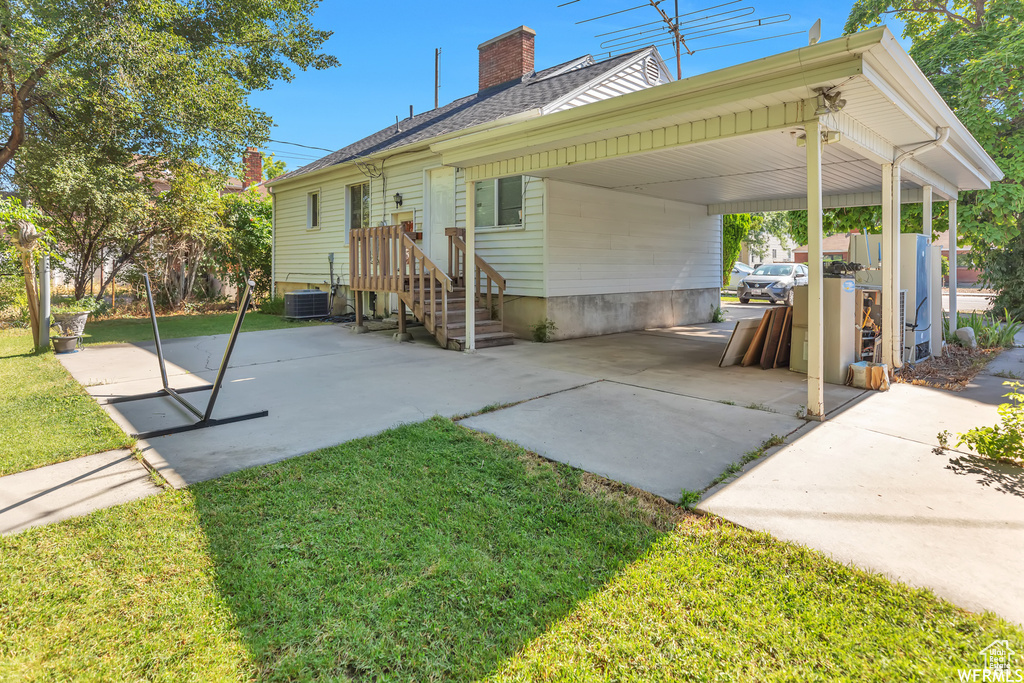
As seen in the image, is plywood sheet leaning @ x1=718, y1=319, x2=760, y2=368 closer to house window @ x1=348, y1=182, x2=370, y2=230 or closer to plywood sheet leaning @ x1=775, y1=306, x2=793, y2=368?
plywood sheet leaning @ x1=775, y1=306, x2=793, y2=368

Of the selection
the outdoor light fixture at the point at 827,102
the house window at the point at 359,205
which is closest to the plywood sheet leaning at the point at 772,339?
the outdoor light fixture at the point at 827,102

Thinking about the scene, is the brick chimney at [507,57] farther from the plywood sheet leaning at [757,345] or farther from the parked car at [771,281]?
the parked car at [771,281]

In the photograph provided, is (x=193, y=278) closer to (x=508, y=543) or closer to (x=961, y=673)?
(x=508, y=543)

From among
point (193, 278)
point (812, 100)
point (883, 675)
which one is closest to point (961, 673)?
point (883, 675)

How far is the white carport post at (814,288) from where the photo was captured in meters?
4.57

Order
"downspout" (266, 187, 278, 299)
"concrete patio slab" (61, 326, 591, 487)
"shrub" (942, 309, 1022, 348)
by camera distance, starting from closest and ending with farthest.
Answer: "concrete patio slab" (61, 326, 591, 487) → "shrub" (942, 309, 1022, 348) → "downspout" (266, 187, 278, 299)

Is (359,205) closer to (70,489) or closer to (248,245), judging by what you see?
(248,245)

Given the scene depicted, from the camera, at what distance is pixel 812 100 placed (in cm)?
437

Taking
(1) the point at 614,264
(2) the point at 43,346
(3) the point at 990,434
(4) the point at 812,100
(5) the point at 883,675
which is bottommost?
(5) the point at 883,675

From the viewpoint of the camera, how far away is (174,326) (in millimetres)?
11383

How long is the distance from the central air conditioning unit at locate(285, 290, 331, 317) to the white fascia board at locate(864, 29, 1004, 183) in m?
11.2

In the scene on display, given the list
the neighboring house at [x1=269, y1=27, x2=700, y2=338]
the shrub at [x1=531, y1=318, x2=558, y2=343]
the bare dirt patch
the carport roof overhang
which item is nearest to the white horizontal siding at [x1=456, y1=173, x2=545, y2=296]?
the neighboring house at [x1=269, y1=27, x2=700, y2=338]

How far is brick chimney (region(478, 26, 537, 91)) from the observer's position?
498 inches

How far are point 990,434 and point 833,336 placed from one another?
241 cm
